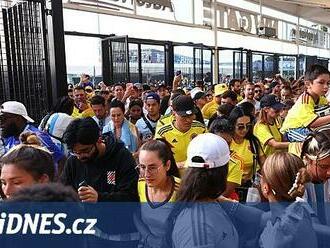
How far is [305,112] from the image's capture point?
2.98m

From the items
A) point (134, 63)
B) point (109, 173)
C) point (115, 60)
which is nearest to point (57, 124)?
point (109, 173)

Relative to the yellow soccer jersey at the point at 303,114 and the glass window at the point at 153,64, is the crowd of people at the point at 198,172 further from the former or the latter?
the glass window at the point at 153,64

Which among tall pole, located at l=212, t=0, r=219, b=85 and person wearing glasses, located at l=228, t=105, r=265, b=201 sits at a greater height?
tall pole, located at l=212, t=0, r=219, b=85

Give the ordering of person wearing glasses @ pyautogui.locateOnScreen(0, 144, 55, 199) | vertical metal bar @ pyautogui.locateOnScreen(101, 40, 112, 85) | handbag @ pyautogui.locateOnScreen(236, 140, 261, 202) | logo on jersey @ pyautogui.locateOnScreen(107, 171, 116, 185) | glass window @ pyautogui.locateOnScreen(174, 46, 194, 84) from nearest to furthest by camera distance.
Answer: person wearing glasses @ pyautogui.locateOnScreen(0, 144, 55, 199) → handbag @ pyautogui.locateOnScreen(236, 140, 261, 202) → logo on jersey @ pyautogui.locateOnScreen(107, 171, 116, 185) → vertical metal bar @ pyautogui.locateOnScreen(101, 40, 112, 85) → glass window @ pyautogui.locateOnScreen(174, 46, 194, 84)

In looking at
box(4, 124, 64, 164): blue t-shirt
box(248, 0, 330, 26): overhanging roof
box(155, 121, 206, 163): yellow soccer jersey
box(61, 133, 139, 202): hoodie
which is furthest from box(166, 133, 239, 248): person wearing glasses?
box(248, 0, 330, 26): overhanging roof

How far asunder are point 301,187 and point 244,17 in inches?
521

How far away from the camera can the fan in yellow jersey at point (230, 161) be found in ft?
8.35

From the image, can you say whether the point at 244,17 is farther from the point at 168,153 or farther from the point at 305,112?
the point at 168,153

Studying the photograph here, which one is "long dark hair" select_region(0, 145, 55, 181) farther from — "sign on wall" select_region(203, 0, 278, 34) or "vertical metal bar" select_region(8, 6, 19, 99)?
"sign on wall" select_region(203, 0, 278, 34)

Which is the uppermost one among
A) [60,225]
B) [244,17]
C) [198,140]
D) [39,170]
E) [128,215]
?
[244,17]

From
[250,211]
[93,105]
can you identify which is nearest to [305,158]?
[250,211]

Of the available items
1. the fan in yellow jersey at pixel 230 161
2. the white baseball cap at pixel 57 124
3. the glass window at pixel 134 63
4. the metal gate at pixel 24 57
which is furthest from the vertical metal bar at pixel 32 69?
the glass window at pixel 134 63

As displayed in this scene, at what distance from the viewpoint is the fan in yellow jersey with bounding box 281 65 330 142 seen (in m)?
2.92

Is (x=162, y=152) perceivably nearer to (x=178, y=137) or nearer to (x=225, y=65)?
(x=178, y=137)
